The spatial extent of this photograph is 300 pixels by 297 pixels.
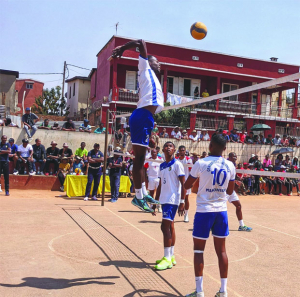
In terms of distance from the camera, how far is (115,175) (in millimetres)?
13312

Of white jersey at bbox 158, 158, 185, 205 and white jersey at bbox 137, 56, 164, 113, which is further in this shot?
white jersey at bbox 158, 158, 185, 205

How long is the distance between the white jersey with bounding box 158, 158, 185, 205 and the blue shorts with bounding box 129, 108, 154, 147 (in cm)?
136

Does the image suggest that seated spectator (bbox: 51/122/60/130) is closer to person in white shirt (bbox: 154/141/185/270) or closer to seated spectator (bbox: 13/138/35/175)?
seated spectator (bbox: 13/138/35/175)

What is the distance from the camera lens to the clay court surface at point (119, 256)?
4.67m

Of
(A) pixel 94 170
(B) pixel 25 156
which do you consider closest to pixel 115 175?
(A) pixel 94 170

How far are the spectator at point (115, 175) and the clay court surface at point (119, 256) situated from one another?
102 inches

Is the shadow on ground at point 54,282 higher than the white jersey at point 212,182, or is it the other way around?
the white jersey at point 212,182

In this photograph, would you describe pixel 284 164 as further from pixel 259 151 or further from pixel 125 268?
pixel 125 268

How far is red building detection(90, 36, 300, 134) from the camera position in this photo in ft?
85.1

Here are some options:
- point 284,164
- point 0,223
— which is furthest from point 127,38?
point 0,223

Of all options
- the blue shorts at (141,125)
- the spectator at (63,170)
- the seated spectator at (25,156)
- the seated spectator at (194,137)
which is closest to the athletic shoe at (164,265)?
the blue shorts at (141,125)

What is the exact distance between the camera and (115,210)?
11047 mm

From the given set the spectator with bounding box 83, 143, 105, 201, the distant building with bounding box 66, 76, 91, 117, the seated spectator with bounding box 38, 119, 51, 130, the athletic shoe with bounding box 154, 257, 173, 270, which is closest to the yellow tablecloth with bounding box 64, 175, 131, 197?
the spectator with bounding box 83, 143, 105, 201

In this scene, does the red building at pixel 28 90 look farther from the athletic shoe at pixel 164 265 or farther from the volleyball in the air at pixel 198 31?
the athletic shoe at pixel 164 265
